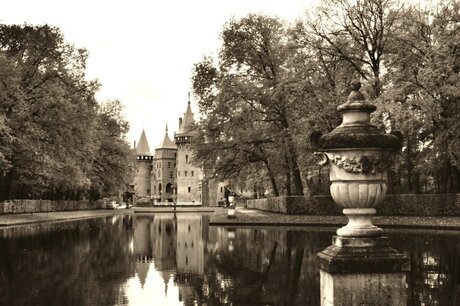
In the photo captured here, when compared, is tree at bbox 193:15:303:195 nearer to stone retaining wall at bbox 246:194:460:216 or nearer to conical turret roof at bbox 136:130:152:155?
stone retaining wall at bbox 246:194:460:216

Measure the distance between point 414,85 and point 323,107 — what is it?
19.3ft

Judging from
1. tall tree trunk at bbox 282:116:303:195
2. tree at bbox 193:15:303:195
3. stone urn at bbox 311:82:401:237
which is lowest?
stone urn at bbox 311:82:401:237

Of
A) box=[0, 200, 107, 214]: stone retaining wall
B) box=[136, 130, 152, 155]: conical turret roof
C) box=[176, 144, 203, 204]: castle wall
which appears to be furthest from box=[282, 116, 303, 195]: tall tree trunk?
box=[136, 130, 152, 155]: conical turret roof

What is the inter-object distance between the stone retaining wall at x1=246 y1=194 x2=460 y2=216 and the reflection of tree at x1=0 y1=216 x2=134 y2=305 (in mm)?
17004

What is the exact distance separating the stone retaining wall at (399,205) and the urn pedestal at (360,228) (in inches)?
1003

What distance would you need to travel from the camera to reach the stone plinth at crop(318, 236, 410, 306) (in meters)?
6.28

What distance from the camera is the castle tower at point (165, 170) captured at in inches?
5157

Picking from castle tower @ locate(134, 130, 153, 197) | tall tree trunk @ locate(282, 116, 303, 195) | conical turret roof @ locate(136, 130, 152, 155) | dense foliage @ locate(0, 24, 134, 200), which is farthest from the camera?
conical turret roof @ locate(136, 130, 152, 155)

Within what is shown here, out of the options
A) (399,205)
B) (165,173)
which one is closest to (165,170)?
(165,173)

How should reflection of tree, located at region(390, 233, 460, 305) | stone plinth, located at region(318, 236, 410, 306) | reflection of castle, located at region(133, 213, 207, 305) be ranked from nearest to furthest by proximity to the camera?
1. stone plinth, located at region(318, 236, 410, 306)
2. reflection of tree, located at region(390, 233, 460, 305)
3. reflection of castle, located at region(133, 213, 207, 305)

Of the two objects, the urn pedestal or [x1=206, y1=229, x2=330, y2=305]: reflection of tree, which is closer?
the urn pedestal

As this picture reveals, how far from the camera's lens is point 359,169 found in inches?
261

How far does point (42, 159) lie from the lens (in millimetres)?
35781

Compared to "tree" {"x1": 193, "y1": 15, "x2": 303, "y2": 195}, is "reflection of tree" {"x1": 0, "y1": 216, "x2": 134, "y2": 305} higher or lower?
lower
